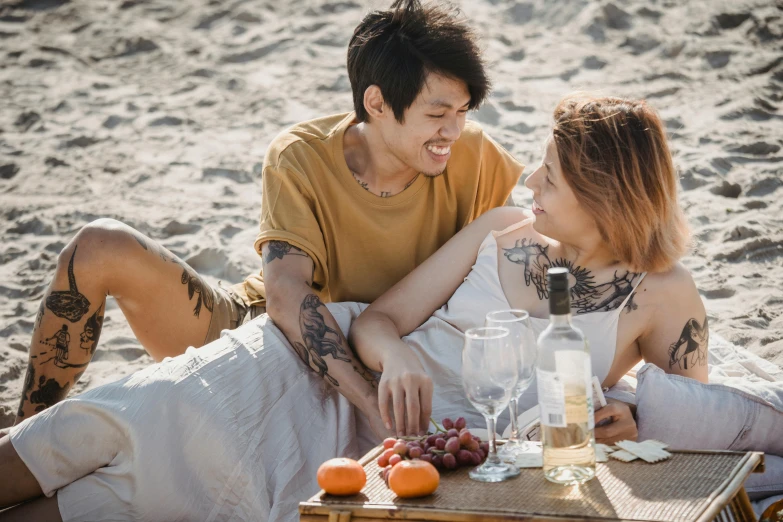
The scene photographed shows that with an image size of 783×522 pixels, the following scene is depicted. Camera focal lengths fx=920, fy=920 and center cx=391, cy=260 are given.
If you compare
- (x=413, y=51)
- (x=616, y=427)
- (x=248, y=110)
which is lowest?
(x=248, y=110)

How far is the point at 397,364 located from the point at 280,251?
870 mm

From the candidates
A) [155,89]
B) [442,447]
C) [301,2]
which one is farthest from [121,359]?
[301,2]

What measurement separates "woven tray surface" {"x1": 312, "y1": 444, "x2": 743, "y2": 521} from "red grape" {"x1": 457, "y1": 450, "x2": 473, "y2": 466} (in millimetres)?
20

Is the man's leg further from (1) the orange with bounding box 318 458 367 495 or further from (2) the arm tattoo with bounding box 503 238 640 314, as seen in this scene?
(1) the orange with bounding box 318 458 367 495

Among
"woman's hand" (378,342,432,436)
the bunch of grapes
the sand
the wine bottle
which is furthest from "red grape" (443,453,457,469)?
the sand

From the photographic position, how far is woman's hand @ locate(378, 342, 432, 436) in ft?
7.88

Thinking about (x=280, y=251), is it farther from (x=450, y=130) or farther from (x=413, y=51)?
(x=413, y=51)

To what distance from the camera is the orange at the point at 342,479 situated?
1950 mm

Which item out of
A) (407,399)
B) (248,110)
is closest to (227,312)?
(407,399)

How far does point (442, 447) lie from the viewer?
2.10m

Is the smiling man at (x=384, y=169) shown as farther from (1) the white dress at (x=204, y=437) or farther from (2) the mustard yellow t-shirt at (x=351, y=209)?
(1) the white dress at (x=204, y=437)

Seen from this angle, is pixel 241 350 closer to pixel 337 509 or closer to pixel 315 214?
pixel 315 214

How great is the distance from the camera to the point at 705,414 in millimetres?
2678

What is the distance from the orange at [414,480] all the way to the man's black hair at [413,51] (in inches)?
68.5
